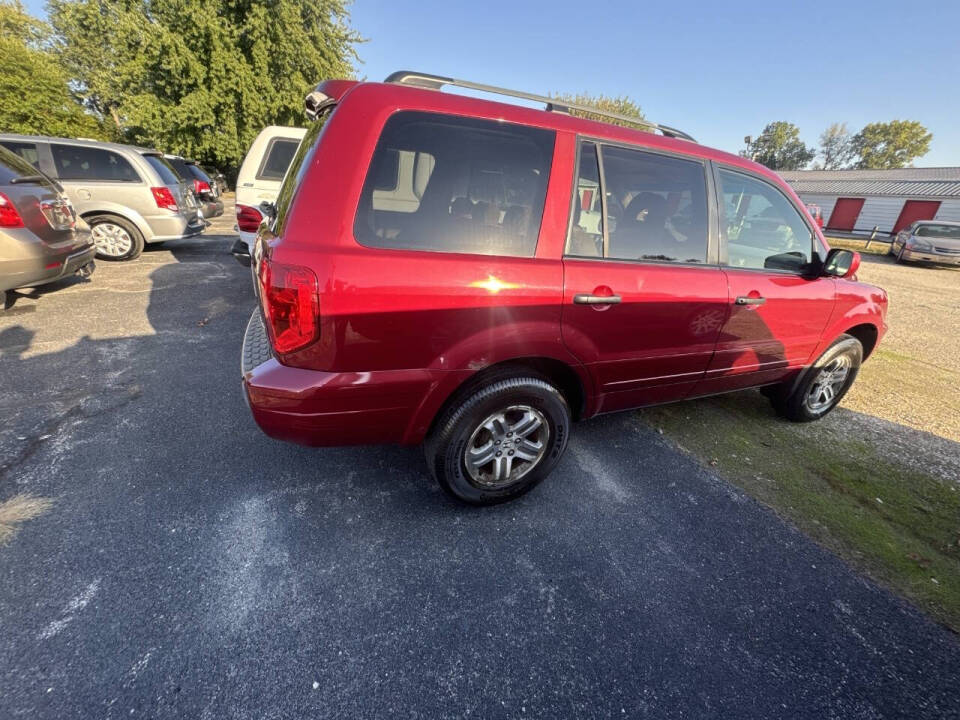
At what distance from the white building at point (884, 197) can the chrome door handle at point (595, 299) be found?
36764 mm

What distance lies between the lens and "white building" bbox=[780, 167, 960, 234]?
2594 cm


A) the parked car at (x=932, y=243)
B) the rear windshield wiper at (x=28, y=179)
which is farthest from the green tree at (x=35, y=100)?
the parked car at (x=932, y=243)

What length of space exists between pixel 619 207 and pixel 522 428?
1.32 meters

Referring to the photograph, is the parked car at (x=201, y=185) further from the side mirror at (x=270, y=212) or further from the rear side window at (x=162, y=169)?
the side mirror at (x=270, y=212)

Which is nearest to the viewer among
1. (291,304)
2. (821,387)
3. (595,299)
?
(291,304)

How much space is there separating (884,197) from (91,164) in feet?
135

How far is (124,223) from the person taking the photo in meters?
6.82

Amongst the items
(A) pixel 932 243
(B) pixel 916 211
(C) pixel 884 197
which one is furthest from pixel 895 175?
(A) pixel 932 243

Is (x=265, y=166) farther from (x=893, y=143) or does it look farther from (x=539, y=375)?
(x=893, y=143)

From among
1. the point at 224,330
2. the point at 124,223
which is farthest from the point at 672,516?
the point at 124,223

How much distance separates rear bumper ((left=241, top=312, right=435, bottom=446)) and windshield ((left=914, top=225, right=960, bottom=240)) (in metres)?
21.6

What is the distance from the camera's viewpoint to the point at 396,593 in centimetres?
185

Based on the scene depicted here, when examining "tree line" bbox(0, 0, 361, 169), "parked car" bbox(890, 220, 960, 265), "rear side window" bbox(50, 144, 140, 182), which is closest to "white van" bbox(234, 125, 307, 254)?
"rear side window" bbox(50, 144, 140, 182)

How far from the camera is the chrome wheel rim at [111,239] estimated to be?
673 centimetres
